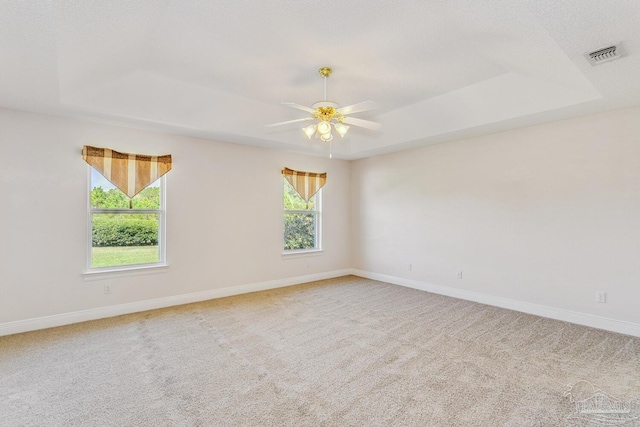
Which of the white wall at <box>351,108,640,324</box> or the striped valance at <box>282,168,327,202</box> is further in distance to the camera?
the striped valance at <box>282,168,327,202</box>

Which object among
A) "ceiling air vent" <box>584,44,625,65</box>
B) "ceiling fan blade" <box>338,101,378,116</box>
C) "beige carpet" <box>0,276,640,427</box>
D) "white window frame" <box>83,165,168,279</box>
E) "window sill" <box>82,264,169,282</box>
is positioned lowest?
"beige carpet" <box>0,276,640,427</box>

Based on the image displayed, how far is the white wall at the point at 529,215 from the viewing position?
11.5ft

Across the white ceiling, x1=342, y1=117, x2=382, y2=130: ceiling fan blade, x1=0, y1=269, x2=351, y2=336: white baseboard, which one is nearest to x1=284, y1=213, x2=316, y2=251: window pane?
x1=0, y1=269, x2=351, y2=336: white baseboard

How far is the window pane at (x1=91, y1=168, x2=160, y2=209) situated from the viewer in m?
3.98

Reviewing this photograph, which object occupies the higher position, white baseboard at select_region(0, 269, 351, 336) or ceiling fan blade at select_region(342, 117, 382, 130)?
ceiling fan blade at select_region(342, 117, 382, 130)

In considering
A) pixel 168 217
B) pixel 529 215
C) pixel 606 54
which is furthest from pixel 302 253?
pixel 606 54

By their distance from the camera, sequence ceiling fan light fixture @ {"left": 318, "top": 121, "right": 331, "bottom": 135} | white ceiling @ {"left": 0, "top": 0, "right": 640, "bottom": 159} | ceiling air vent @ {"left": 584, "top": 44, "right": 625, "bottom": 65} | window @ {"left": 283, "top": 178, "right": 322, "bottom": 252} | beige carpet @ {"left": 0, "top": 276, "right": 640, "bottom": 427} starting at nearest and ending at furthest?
1. beige carpet @ {"left": 0, "top": 276, "right": 640, "bottom": 427}
2. white ceiling @ {"left": 0, "top": 0, "right": 640, "bottom": 159}
3. ceiling air vent @ {"left": 584, "top": 44, "right": 625, "bottom": 65}
4. ceiling fan light fixture @ {"left": 318, "top": 121, "right": 331, "bottom": 135}
5. window @ {"left": 283, "top": 178, "right": 322, "bottom": 252}

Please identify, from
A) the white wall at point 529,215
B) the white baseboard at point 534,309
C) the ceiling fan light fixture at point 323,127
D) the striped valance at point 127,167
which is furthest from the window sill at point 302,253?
the ceiling fan light fixture at point 323,127

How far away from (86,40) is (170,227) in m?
2.59

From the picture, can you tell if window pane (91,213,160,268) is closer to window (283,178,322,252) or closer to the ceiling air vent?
window (283,178,322,252)

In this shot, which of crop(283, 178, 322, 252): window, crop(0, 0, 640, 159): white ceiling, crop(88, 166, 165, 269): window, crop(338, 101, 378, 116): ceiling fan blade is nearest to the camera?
crop(0, 0, 640, 159): white ceiling

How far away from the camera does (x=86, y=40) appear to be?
7.90 ft

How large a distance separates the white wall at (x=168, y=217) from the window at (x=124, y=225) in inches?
4.6

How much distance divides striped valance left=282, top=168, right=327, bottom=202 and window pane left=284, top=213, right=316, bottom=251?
1.27 ft
